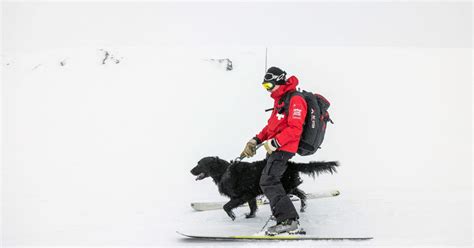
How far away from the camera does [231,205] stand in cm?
546

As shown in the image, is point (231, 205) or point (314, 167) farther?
point (231, 205)

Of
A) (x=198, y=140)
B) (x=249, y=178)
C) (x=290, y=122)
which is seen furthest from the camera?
(x=198, y=140)

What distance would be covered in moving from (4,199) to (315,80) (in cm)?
707

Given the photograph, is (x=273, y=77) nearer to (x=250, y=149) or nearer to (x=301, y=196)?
(x=250, y=149)

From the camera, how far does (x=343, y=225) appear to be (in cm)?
520

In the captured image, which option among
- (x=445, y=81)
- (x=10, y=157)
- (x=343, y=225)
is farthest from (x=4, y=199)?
(x=445, y=81)

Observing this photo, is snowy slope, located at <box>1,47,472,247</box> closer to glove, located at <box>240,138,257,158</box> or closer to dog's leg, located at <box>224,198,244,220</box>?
dog's leg, located at <box>224,198,244,220</box>

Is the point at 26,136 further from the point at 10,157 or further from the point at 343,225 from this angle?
the point at 343,225

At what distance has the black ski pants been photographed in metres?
4.72

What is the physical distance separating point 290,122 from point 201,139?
519 cm

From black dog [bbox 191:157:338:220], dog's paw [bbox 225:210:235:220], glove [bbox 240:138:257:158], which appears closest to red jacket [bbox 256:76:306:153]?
glove [bbox 240:138:257:158]

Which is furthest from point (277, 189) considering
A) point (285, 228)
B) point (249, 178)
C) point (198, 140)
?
point (198, 140)

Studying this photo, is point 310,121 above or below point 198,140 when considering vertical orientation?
below

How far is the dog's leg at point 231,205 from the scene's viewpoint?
541cm
